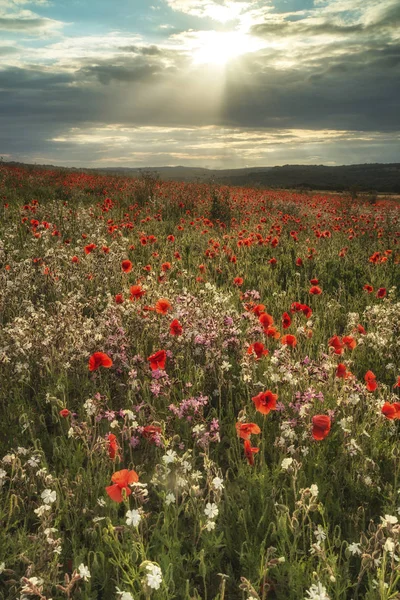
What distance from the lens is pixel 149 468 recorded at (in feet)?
10.5

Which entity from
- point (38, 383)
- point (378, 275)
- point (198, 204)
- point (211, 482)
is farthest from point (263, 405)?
point (198, 204)

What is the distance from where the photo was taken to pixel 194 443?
3.17 meters

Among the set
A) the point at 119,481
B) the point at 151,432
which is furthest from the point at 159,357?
the point at 119,481

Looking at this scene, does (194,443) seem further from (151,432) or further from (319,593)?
(319,593)

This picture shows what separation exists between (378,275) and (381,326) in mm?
2660

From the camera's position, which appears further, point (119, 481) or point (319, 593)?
point (119, 481)

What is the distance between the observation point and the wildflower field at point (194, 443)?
231cm

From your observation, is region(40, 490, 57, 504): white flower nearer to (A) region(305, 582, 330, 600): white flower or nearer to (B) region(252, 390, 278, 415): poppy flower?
(A) region(305, 582, 330, 600): white flower

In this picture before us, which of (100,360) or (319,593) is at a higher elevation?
(100,360)

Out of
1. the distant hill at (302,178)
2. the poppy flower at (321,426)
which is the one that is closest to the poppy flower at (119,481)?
the poppy flower at (321,426)

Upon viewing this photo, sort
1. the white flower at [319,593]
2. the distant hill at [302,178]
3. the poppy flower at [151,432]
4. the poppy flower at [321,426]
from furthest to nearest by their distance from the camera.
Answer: the distant hill at [302,178]
the poppy flower at [151,432]
the poppy flower at [321,426]
the white flower at [319,593]

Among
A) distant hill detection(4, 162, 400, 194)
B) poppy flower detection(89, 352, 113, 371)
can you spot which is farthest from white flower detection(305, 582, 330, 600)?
distant hill detection(4, 162, 400, 194)

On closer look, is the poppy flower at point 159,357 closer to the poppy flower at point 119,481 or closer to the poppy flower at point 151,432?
the poppy flower at point 151,432

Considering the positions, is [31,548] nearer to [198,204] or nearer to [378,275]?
[378,275]
